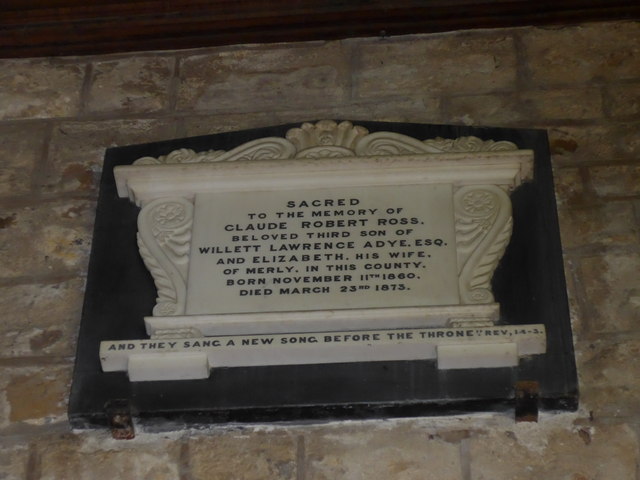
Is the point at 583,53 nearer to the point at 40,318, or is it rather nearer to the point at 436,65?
the point at 436,65

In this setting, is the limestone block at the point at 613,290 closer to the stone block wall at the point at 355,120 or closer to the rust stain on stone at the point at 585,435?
the stone block wall at the point at 355,120

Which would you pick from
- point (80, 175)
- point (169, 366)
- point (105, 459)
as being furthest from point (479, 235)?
point (80, 175)

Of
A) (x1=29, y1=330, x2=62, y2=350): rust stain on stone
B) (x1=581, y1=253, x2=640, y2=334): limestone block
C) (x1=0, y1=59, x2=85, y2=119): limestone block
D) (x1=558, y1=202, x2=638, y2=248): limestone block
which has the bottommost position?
(x1=29, y1=330, x2=62, y2=350): rust stain on stone

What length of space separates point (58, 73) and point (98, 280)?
43.5 inches

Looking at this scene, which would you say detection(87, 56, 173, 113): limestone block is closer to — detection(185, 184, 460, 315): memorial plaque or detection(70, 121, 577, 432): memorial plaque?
detection(70, 121, 577, 432): memorial plaque

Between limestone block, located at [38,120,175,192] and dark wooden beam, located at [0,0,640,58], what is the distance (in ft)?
1.26

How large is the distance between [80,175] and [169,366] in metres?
0.96

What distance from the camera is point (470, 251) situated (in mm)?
3438

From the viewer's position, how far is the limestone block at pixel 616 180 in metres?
3.68

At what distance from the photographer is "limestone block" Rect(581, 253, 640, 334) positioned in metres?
3.36

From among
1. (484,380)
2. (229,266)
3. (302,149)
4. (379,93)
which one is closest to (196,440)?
(229,266)

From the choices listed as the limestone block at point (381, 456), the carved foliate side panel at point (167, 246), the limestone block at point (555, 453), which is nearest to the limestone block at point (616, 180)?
the limestone block at point (555, 453)

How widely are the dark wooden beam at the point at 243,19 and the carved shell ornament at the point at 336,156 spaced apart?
0.51 metres

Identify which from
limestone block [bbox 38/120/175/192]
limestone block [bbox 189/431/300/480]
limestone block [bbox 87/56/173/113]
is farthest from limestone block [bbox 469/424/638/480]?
limestone block [bbox 87/56/173/113]
